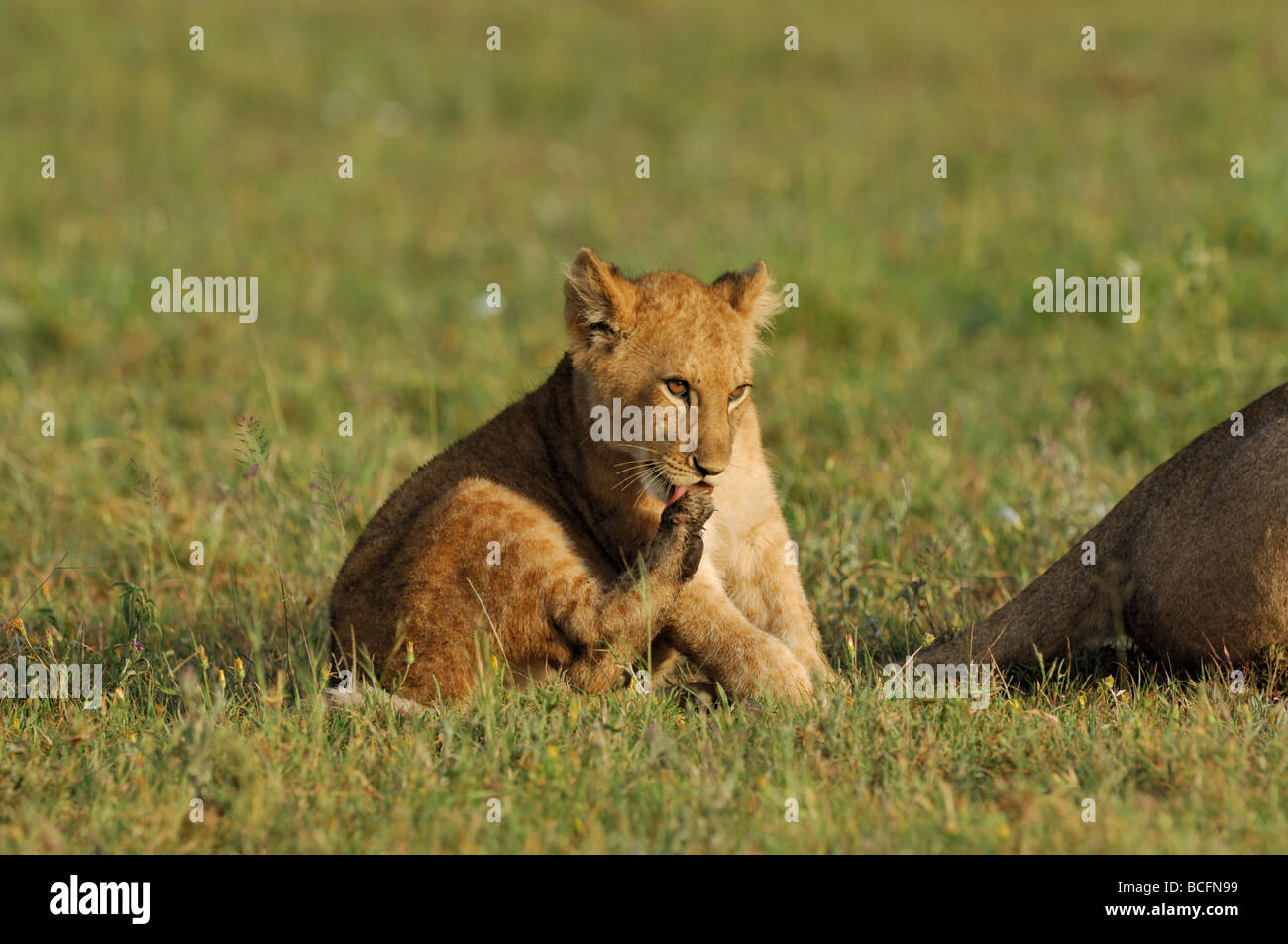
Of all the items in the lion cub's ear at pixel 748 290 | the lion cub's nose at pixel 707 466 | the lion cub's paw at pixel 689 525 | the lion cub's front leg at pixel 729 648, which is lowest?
the lion cub's front leg at pixel 729 648

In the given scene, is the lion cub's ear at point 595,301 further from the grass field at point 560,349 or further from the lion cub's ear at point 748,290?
the grass field at point 560,349

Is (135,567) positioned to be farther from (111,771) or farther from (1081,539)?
(1081,539)

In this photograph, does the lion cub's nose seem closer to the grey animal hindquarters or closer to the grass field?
the grass field

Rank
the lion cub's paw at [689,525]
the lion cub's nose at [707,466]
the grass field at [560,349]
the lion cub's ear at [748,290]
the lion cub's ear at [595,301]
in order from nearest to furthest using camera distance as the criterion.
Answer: the grass field at [560,349]
the lion cub's paw at [689,525]
the lion cub's nose at [707,466]
the lion cub's ear at [595,301]
the lion cub's ear at [748,290]

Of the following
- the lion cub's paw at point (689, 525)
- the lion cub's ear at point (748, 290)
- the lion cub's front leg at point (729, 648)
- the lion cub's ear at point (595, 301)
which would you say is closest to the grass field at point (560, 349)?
the lion cub's front leg at point (729, 648)

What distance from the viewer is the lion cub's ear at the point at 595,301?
524 cm

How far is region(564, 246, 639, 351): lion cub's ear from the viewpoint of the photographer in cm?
524

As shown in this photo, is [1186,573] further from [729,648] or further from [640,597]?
[640,597]

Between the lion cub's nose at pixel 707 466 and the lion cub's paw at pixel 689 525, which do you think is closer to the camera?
the lion cub's paw at pixel 689 525

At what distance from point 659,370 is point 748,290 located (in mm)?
608

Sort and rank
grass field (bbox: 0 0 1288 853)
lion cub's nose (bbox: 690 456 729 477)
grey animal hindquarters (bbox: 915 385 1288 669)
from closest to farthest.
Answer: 1. grass field (bbox: 0 0 1288 853)
2. grey animal hindquarters (bbox: 915 385 1288 669)
3. lion cub's nose (bbox: 690 456 729 477)

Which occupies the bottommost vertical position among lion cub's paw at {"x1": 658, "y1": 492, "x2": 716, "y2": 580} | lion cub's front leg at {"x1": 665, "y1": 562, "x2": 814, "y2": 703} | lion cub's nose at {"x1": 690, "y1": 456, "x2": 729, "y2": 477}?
lion cub's front leg at {"x1": 665, "y1": 562, "x2": 814, "y2": 703}

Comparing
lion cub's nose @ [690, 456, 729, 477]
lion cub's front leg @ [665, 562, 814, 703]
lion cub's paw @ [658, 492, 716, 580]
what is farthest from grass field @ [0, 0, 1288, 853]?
lion cub's nose @ [690, 456, 729, 477]

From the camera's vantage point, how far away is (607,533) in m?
5.33
